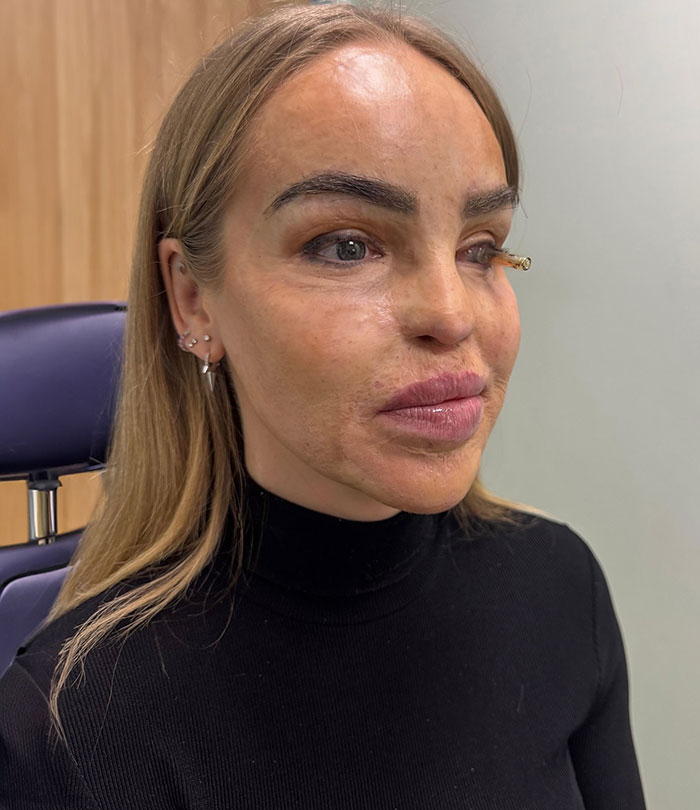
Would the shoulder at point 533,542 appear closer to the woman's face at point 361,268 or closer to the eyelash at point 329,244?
the woman's face at point 361,268

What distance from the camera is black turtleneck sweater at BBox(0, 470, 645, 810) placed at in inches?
23.1

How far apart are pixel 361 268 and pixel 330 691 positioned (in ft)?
1.13

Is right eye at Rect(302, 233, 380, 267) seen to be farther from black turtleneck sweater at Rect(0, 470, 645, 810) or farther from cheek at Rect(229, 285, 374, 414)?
black turtleneck sweater at Rect(0, 470, 645, 810)

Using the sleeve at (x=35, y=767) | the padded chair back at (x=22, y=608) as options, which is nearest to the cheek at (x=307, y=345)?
the sleeve at (x=35, y=767)

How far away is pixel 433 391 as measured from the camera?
0.56 meters

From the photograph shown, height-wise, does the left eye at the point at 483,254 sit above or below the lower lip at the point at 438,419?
above

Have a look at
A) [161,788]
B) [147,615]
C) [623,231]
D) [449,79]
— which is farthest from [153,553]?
[623,231]

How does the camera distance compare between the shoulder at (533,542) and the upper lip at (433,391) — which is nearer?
the upper lip at (433,391)

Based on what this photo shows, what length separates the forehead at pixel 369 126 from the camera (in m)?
0.55

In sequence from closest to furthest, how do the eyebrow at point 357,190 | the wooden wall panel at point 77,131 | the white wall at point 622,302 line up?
the eyebrow at point 357,190, the white wall at point 622,302, the wooden wall panel at point 77,131

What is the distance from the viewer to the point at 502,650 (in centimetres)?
75

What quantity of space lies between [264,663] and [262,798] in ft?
0.33

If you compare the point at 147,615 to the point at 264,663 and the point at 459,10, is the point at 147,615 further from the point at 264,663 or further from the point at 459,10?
the point at 459,10

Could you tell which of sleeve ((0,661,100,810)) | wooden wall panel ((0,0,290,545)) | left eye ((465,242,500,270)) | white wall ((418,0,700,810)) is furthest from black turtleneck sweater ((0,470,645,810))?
wooden wall panel ((0,0,290,545))
